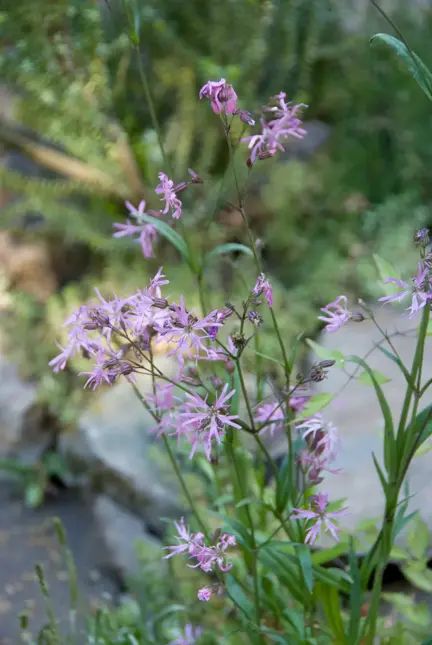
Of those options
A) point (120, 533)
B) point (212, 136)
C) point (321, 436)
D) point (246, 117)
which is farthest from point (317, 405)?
point (212, 136)

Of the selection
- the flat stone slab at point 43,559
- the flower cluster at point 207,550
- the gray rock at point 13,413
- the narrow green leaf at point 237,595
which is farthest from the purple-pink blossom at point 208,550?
the gray rock at point 13,413

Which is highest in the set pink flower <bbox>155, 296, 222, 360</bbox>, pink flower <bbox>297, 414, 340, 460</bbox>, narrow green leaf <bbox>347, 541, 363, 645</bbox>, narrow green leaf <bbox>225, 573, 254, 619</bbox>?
pink flower <bbox>155, 296, 222, 360</bbox>

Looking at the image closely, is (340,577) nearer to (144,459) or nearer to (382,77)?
(144,459)

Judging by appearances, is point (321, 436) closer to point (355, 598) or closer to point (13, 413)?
point (355, 598)

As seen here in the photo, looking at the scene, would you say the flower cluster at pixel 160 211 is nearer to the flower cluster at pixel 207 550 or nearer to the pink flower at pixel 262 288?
the pink flower at pixel 262 288

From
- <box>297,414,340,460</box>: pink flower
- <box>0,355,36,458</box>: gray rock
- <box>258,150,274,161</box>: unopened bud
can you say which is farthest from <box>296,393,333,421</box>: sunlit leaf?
<box>0,355,36,458</box>: gray rock

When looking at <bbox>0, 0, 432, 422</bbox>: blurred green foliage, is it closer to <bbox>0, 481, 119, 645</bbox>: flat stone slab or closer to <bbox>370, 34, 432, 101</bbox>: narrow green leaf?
<bbox>0, 481, 119, 645</bbox>: flat stone slab
